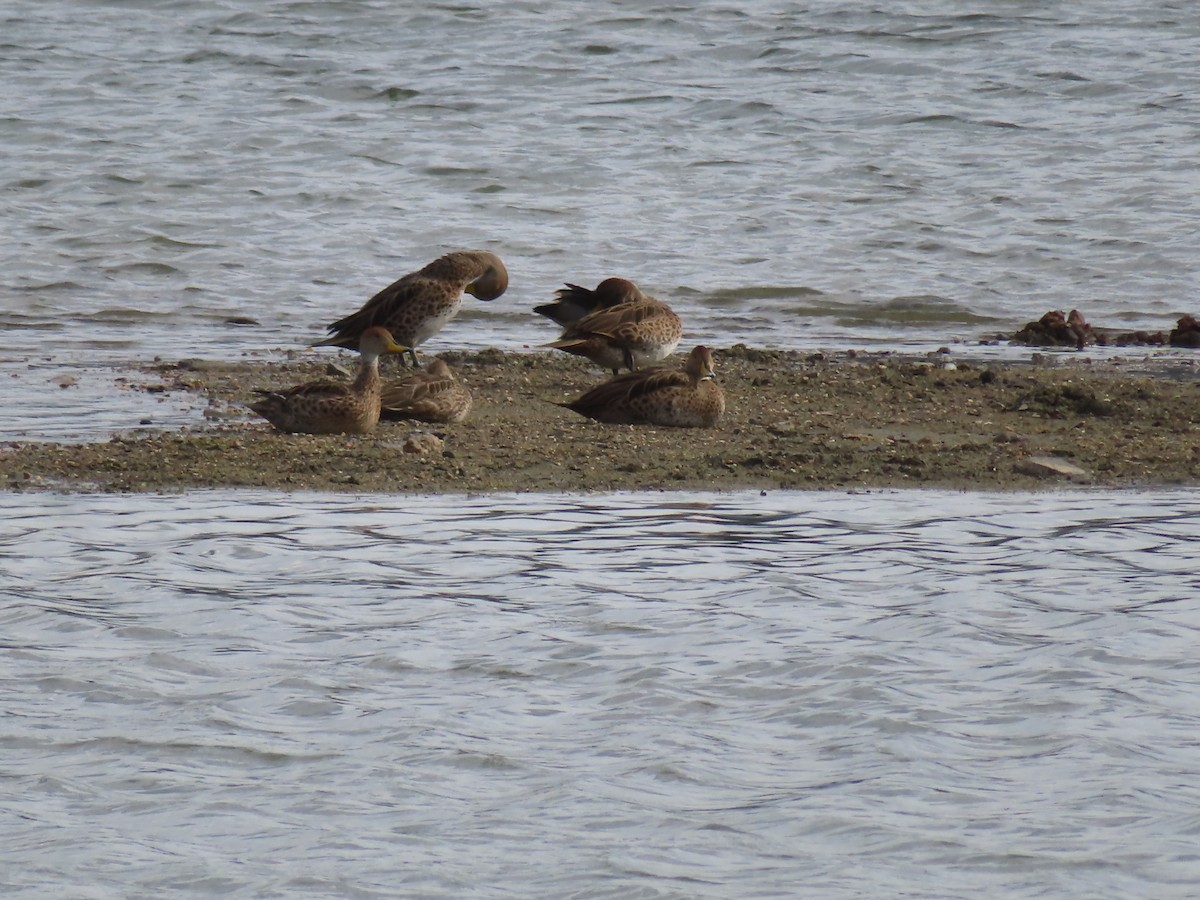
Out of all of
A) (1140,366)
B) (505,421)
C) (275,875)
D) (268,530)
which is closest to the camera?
(275,875)

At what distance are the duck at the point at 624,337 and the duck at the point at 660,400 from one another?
1.25 metres

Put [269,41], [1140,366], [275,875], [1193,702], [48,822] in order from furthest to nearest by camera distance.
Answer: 1. [269,41]
2. [1140,366]
3. [1193,702]
4. [48,822]
5. [275,875]

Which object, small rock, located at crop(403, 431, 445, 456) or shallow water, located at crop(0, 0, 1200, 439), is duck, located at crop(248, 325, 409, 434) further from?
shallow water, located at crop(0, 0, 1200, 439)

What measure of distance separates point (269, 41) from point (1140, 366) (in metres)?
17.3

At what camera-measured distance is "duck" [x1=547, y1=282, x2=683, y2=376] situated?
11.4 meters

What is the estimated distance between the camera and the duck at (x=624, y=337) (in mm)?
11422

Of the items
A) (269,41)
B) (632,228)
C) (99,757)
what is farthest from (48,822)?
(269,41)

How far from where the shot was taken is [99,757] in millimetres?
4980

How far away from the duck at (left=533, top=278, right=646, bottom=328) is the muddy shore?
35.0 inches

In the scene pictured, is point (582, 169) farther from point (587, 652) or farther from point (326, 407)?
point (587, 652)

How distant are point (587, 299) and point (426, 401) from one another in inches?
128

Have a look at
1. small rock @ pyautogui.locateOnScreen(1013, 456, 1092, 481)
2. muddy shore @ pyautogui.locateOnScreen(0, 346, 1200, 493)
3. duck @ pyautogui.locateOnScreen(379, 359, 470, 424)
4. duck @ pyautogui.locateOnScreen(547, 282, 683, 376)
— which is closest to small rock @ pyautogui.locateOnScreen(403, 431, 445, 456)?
muddy shore @ pyautogui.locateOnScreen(0, 346, 1200, 493)

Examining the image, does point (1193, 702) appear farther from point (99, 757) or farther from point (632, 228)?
point (632, 228)

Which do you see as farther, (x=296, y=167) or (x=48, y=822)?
(x=296, y=167)
